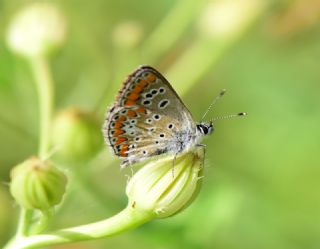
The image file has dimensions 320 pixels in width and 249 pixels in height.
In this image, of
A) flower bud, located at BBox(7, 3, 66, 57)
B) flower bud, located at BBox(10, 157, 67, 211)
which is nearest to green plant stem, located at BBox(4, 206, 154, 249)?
flower bud, located at BBox(10, 157, 67, 211)

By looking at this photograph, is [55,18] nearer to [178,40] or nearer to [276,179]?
[178,40]

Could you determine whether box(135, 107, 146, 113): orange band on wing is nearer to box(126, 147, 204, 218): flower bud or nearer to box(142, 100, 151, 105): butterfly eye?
box(142, 100, 151, 105): butterfly eye

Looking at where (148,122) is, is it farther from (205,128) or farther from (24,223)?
(24,223)

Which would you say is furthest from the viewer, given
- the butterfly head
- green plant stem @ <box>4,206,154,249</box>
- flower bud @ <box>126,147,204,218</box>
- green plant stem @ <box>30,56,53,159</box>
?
green plant stem @ <box>30,56,53,159</box>

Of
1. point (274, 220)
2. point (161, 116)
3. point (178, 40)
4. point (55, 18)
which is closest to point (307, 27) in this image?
point (178, 40)

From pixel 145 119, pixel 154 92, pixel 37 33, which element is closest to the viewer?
pixel 154 92

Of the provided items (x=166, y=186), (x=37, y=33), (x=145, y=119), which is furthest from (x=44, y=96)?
(x=166, y=186)
